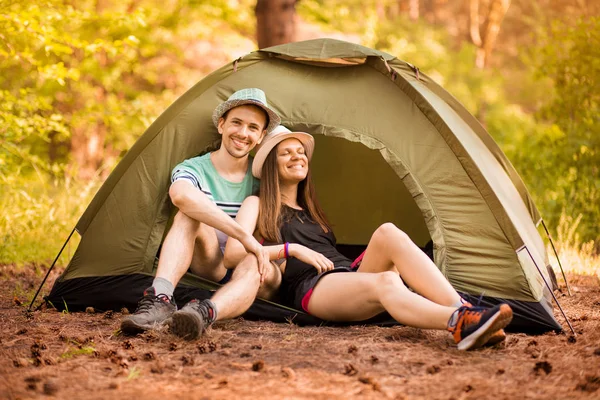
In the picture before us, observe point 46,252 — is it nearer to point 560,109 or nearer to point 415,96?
point 415,96

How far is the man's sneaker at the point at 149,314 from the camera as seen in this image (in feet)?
10.3

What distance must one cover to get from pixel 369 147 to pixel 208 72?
34.2 ft

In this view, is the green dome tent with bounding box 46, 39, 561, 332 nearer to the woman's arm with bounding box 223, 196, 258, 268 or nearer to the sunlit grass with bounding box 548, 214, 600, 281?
the woman's arm with bounding box 223, 196, 258, 268

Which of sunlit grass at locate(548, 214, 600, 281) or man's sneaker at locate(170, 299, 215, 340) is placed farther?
sunlit grass at locate(548, 214, 600, 281)

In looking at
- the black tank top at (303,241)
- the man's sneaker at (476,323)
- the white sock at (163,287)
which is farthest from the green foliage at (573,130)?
the white sock at (163,287)

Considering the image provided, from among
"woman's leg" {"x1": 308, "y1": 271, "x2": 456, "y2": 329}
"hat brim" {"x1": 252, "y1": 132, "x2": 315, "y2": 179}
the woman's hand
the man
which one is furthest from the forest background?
"woman's leg" {"x1": 308, "y1": 271, "x2": 456, "y2": 329}

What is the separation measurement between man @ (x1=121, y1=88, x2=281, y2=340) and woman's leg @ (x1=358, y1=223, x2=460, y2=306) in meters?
0.54

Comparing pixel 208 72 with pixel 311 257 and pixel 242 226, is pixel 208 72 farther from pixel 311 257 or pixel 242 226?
pixel 311 257

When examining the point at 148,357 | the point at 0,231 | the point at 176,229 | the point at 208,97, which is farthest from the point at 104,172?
the point at 148,357

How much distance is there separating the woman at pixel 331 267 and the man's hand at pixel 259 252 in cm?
11

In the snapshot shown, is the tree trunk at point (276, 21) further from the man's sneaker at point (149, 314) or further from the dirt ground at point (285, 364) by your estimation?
the man's sneaker at point (149, 314)

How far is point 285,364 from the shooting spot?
8.91 ft

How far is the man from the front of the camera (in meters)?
3.18

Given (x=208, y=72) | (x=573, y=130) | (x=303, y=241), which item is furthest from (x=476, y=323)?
(x=208, y=72)
